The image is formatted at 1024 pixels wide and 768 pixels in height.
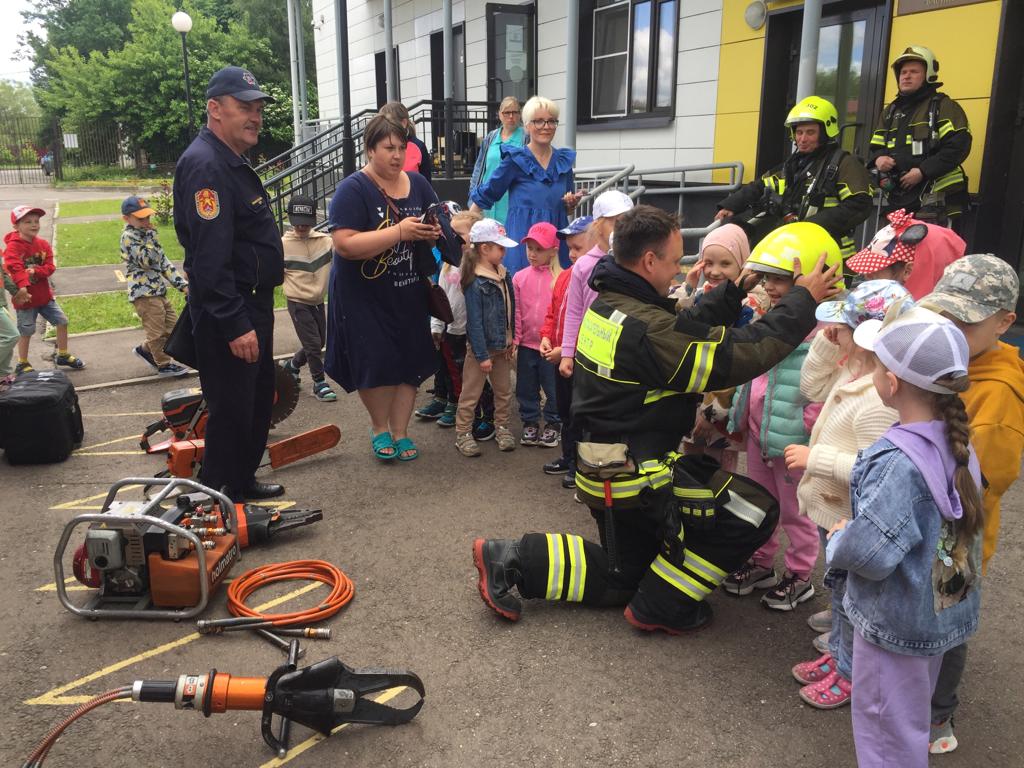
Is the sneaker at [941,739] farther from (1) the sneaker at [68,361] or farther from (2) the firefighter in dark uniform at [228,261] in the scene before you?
(1) the sneaker at [68,361]

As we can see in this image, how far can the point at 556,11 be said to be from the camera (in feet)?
40.5

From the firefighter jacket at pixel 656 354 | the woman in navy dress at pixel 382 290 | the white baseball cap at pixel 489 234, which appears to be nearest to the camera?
the firefighter jacket at pixel 656 354

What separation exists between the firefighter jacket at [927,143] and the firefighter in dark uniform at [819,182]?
101cm

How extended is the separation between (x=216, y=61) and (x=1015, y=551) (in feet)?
159

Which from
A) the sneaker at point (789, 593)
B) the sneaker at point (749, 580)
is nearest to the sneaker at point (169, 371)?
the sneaker at point (749, 580)

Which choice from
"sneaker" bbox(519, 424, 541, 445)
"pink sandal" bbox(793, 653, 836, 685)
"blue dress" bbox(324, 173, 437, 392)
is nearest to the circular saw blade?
"blue dress" bbox(324, 173, 437, 392)

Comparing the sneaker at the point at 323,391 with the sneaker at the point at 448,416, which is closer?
the sneaker at the point at 448,416

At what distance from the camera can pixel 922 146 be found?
6.02 meters

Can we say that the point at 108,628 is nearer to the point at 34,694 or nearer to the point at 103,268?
the point at 34,694

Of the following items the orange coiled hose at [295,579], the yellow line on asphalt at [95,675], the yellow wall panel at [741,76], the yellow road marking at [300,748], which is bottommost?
the yellow line on asphalt at [95,675]

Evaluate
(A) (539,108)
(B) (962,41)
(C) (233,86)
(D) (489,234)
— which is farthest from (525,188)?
(B) (962,41)

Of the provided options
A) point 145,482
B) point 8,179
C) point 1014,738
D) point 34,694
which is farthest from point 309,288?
point 8,179

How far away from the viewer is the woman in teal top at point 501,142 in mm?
6648

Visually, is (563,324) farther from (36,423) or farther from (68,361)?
(68,361)
